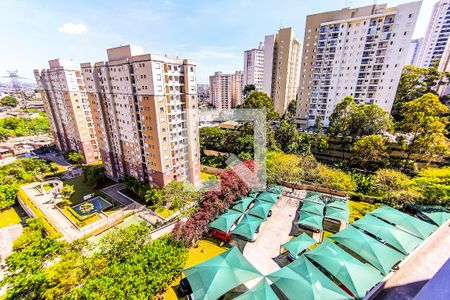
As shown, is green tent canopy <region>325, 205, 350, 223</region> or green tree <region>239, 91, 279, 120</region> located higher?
green tree <region>239, 91, 279, 120</region>

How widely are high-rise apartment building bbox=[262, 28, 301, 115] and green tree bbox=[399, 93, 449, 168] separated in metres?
33.1

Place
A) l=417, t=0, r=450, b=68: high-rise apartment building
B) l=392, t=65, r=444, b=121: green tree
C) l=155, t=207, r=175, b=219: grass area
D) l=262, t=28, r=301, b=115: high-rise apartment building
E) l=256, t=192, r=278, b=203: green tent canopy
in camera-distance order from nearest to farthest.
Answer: l=256, t=192, r=278, b=203: green tent canopy
l=155, t=207, r=175, b=219: grass area
l=392, t=65, r=444, b=121: green tree
l=262, t=28, r=301, b=115: high-rise apartment building
l=417, t=0, r=450, b=68: high-rise apartment building

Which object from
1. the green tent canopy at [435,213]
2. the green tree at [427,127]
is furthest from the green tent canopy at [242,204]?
the green tree at [427,127]

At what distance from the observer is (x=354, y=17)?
37500 mm

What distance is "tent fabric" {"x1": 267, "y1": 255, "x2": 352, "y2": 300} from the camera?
11.9 m

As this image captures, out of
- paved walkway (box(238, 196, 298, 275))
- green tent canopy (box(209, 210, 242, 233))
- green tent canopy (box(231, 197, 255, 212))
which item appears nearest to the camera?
paved walkway (box(238, 196, 298, 275))

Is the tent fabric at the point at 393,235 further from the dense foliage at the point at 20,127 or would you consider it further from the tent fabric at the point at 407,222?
the dense foliage at the point at 20,127

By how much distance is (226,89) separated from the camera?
97688 millimetres

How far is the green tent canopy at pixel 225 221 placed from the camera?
61.5 feet

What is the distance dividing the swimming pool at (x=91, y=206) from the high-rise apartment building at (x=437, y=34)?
105 meters

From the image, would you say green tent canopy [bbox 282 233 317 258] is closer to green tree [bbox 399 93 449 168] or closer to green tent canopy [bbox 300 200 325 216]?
green tent canopy [bbox 300 200 325 216]

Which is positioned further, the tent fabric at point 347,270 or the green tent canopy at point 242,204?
the green tent canopy at point 242,204

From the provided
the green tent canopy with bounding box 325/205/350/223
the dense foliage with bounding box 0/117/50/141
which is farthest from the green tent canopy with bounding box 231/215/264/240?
the dense foliage with bounding box 0/117/50/141

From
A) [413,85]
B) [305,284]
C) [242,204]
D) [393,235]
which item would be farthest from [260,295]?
[413,85]
